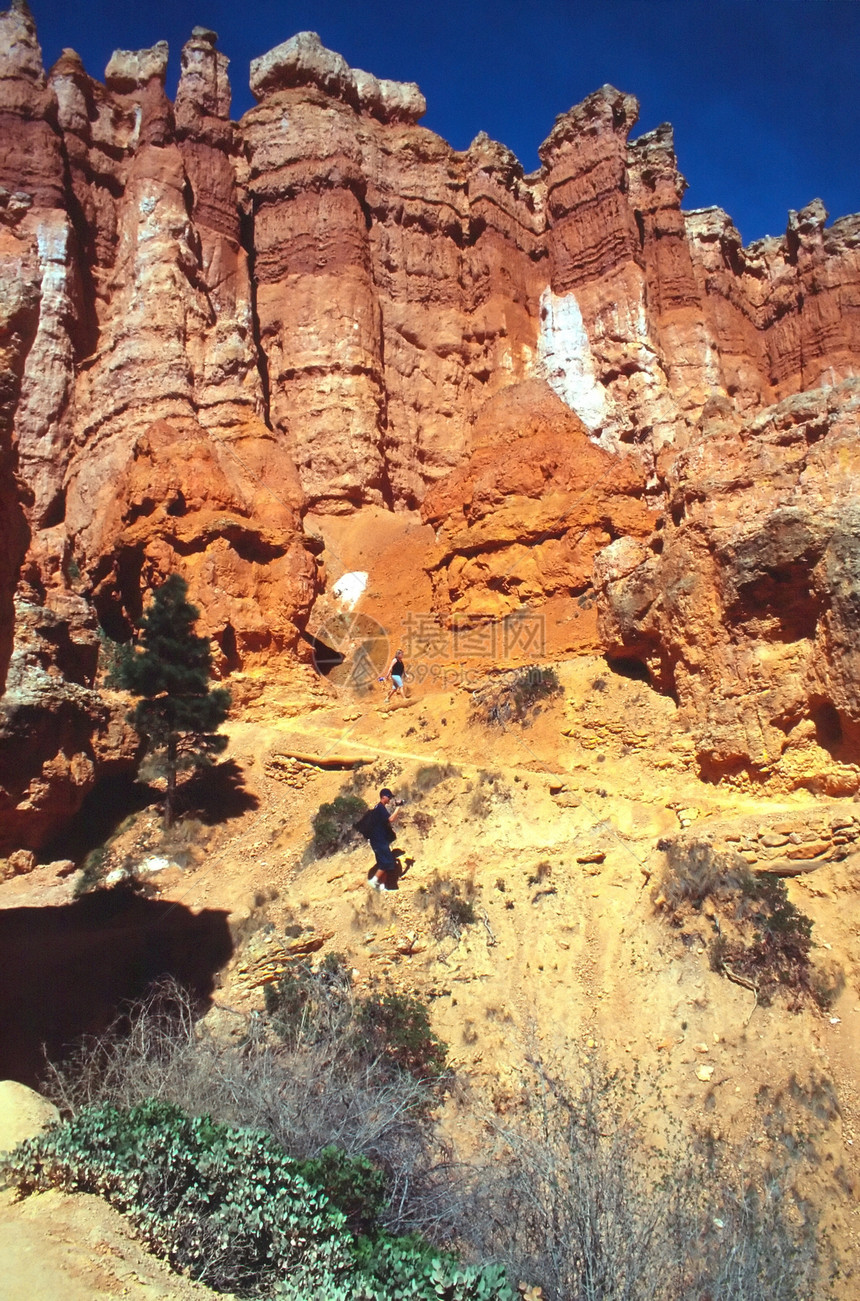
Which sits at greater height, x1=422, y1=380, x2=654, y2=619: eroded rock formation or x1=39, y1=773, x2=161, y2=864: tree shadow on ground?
x1=422, y1=380, x2=654, y2=619: eroded rock formation

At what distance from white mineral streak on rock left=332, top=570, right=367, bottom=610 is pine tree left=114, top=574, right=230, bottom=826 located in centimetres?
749

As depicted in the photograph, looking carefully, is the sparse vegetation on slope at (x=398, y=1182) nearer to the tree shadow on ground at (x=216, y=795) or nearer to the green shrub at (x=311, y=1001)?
the green shrub at (x=311, y=1001)

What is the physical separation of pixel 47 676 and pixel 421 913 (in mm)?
7700

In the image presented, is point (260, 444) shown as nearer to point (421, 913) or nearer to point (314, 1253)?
point (421, 913)

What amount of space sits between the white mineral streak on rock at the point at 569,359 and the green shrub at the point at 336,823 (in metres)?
21.6

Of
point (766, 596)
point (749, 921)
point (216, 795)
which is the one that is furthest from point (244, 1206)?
point (216, 795)

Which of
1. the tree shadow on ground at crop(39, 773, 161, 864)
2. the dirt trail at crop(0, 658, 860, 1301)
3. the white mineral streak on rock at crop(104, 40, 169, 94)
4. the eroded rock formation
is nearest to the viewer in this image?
the dirt trail at crop(0, 658, 860, 1301)

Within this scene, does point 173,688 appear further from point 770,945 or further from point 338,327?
point 338,327

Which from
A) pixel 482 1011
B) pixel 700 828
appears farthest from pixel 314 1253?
pixel 700 828

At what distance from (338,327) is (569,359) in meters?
9.32

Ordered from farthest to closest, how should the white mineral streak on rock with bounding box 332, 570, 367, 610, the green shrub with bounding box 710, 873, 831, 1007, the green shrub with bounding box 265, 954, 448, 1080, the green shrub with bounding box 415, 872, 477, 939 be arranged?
1. the white mineral streak on rock with bounding box 332, 570, 367, 610
2. the green shrub with bounding box 415, 872, 477, 939
3. the green shrub with bounding box 710, 873, 831, 1007
4. the green shrub with bounding box 265, 954, 448, 1080

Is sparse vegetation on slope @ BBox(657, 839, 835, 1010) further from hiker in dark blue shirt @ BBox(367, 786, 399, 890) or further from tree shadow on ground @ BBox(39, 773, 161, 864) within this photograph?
tree shadow on ground @ BBox(39, 773, 161, 864)

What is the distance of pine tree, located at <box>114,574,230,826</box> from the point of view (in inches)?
621

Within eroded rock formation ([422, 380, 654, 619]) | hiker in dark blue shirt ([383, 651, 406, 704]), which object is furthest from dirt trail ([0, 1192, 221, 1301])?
eroded rock formation ([422, 380, 654, 619])
